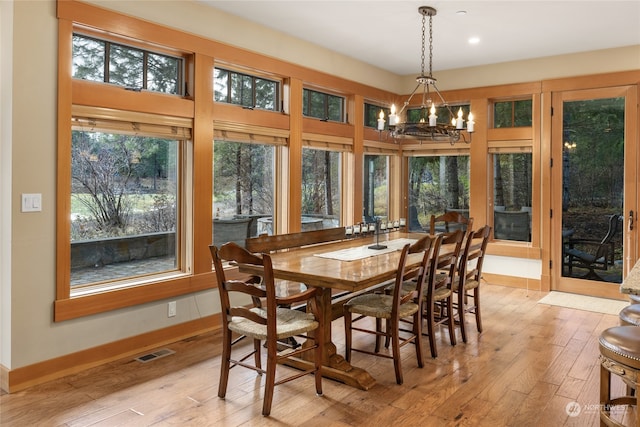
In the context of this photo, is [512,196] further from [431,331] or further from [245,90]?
[245,90]

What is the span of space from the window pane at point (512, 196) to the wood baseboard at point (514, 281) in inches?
20.4

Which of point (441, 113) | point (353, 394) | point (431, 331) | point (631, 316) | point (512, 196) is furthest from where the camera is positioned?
point (441, 113)

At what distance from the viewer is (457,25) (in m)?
4.80

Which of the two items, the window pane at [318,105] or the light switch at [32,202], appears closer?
the light switch at [32,202]

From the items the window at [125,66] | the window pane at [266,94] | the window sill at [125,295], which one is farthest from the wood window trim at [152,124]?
the window pane at [266,94]

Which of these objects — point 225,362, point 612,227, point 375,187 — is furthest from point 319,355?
point 612,227

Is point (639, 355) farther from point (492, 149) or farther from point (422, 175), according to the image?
point (422, 175)

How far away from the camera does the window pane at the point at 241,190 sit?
14.9 ft

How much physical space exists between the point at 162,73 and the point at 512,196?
461 cm

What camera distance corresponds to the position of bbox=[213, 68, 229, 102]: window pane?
444cm

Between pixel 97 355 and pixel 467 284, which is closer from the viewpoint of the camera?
pixel 97 355

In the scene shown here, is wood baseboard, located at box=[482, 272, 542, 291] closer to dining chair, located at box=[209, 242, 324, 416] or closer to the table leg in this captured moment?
the table leg

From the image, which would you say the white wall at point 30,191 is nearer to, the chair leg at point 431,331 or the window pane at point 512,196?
the chair leg at point 431,331

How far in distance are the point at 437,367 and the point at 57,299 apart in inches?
107
